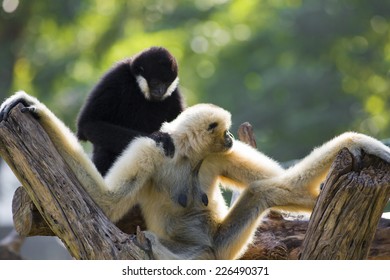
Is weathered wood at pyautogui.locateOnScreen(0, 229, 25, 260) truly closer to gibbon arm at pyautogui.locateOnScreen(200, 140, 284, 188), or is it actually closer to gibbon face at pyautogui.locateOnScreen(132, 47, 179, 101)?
gibbon face at pyautogui.locateOnScreen(132, 47, 179, 101)

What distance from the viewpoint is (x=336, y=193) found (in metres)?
5.04

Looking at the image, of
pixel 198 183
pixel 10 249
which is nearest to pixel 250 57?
pixel 10 249

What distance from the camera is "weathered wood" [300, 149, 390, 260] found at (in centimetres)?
499

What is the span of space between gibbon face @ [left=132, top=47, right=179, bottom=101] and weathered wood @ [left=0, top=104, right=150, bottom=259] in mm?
2378

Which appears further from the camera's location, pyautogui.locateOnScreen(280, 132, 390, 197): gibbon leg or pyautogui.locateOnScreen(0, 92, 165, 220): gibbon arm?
pyautogui.locateOnScreen(0, 92, 165, 220): gibbon arm

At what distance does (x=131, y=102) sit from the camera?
7.84 metres

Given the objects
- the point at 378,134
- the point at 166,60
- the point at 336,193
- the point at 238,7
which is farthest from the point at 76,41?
the point at 336,193

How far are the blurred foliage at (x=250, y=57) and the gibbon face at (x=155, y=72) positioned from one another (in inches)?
433

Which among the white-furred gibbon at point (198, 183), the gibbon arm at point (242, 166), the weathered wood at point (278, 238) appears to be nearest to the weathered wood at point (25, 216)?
the white-furred gibbon at point (198, 183)

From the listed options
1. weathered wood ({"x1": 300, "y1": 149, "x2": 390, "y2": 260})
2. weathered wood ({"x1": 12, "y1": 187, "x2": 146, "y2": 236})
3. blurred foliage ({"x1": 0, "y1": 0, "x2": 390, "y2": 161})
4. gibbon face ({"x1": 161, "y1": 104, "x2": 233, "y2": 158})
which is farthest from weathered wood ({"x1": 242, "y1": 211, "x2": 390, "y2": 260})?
blurred foliage ({"x1": 0, "y1": 0, "x2": 390, "y2": 161})

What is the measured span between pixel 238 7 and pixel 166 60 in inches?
672

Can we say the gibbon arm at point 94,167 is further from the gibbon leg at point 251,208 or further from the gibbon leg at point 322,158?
the gibbon leg at point 322,158

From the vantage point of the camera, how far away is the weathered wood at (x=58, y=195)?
5211 millimetres

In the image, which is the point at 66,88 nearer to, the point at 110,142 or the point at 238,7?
the point at 238,7
